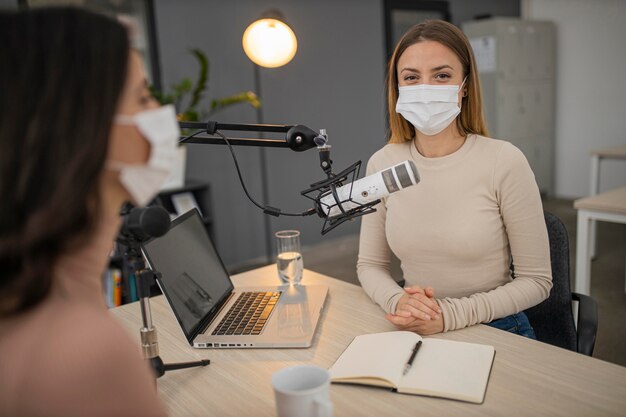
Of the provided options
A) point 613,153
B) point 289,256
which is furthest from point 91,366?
point 613,153

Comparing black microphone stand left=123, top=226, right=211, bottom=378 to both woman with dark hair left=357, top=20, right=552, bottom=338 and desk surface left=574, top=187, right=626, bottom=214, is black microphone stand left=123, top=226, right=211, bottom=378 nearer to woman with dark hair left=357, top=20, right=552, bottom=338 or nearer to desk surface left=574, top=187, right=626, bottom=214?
woman with dark hair left=357, top=20, right=552, bottom=338

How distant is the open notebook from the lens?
0.95 m

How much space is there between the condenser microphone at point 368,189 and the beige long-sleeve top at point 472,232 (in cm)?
44

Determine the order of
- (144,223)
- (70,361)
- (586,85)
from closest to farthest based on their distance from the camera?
(70,361) < (144,223) < (586,85)

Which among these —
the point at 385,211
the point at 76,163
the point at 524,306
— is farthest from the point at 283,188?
the point at 76,163

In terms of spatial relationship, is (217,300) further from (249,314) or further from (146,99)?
(146,99)

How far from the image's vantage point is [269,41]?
168 cm

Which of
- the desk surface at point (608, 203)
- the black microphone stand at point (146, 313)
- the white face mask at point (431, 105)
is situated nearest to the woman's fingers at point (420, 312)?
the black microphone stand at point (146, 313)

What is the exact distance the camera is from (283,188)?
4.42 m

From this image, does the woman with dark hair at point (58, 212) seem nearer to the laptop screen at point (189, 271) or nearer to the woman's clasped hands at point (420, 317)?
the laptop screen at point (189, 271)

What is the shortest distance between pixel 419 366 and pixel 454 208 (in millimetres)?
557

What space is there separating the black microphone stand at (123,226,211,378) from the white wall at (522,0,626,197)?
5.74 m

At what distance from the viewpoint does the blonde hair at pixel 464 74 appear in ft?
4.90

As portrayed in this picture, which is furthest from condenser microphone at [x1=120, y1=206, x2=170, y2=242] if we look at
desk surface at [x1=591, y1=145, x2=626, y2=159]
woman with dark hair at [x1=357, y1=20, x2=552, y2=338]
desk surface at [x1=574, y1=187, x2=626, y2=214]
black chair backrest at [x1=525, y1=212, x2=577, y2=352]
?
desk surface at [x1=591, y1=145, x2=626, y2=159]
